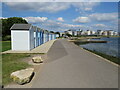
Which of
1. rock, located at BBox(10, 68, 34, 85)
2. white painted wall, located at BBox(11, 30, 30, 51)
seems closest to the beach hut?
white painted wall, located at BBox(11, 30, 30, 51)

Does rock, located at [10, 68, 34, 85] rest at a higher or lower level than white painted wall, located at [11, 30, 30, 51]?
lower

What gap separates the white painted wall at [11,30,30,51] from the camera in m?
16.7

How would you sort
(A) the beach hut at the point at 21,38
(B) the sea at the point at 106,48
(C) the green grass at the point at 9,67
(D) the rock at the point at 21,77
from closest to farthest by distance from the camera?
(D) the rock at the point at 21,77 → (C) the green grass at the point at 9,67 → (A) the beach hut at the point at 21,38 → (B) the sea at the point at 106,48

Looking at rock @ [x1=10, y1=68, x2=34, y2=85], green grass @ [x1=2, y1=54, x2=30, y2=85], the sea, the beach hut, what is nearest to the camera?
rock @ [x1=10, y1=68, x2=34, y2=85]

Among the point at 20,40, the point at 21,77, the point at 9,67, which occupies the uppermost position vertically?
the point at 20,40

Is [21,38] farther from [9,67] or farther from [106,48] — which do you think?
[106,48]

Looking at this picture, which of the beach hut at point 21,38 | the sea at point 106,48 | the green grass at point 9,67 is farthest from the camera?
the sea at point 106,48

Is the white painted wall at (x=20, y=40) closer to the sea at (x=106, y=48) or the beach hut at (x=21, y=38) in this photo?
the beach hut at (x=21, y=38)

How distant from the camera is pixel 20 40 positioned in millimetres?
16797

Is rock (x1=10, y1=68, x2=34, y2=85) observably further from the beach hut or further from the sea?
the sea

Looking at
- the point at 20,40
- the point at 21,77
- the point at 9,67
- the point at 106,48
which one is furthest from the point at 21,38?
the point at 106,48

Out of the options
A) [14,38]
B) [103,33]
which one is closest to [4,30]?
[14,38]

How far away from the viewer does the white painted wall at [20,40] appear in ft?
54.9

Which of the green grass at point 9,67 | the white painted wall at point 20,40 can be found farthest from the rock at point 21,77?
the white painted wall at point 20,40
